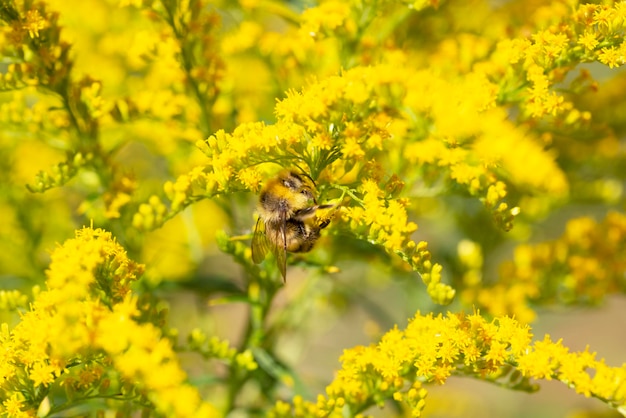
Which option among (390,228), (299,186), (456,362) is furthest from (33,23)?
(456,362)

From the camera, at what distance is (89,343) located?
156 cm

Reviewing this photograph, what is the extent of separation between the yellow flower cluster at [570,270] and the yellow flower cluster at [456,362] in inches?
30.3

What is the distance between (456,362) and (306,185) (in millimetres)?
659

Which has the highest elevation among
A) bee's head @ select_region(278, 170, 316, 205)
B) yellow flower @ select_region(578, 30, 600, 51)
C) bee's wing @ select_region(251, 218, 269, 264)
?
yellow flower @ select_region(578, 30, 600, 51)

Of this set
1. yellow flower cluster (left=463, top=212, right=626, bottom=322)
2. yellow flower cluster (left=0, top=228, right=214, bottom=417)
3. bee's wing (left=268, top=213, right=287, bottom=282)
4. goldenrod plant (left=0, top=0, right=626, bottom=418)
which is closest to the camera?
yellow flower cluster (left=0, top=228, right=214, bottom=417)

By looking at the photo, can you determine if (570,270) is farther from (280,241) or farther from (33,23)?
(33,23)

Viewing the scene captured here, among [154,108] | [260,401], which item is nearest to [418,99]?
[154,108]

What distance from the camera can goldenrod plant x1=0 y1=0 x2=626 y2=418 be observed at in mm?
1726

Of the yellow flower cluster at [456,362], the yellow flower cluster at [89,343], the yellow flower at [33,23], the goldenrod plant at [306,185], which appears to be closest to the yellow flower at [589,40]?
the goldenrod plant at [306,185]

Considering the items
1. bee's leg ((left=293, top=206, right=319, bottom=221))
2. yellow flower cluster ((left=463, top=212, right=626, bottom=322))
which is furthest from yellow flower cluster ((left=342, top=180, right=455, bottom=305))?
yellow flower cluster ((left=463, top=212, right=626, bottom=322))

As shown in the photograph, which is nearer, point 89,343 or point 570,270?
point 89,343

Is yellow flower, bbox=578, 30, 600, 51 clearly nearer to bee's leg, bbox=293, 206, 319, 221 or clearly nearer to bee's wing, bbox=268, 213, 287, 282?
bee's leg, bbox=293, 206, 319, 221

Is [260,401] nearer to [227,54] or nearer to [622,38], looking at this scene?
[227,54]

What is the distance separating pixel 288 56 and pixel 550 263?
128cm
